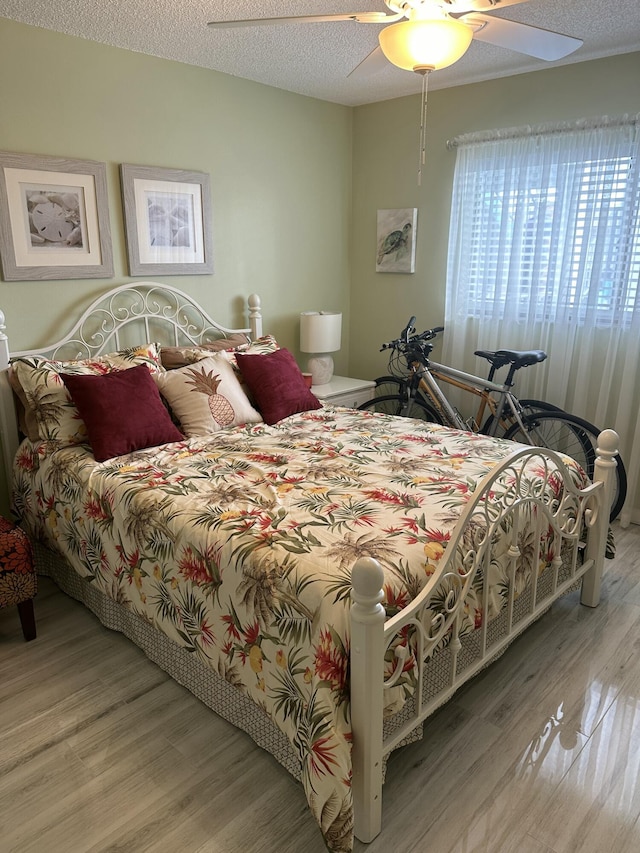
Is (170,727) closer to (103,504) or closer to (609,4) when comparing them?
(103,504)

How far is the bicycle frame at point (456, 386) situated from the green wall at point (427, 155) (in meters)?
0.52

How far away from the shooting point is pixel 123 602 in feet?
7.60

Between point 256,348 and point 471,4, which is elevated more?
point 471,4

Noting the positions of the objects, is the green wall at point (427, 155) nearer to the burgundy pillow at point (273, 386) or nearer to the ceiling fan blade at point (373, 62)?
the burgundy pillow at point (273, 386)

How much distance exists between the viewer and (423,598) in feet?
5.28

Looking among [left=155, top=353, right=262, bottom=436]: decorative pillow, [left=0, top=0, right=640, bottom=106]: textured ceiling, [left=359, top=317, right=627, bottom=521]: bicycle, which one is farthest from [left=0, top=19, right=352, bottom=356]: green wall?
[left=359, top=317, right=627, bottom=521]: bicycle

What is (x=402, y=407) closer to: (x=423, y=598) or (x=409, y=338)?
(x=409, y=338)

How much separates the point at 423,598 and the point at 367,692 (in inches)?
11.2

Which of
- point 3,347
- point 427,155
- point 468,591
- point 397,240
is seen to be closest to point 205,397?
point 3,347

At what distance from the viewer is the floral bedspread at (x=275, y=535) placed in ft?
5.13

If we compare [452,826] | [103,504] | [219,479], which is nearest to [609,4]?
[219,479]

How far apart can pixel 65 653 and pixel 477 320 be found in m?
3.02

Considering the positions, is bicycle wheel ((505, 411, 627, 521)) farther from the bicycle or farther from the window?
the window

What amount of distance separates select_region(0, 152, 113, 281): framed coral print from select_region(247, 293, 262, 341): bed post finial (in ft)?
2.99
